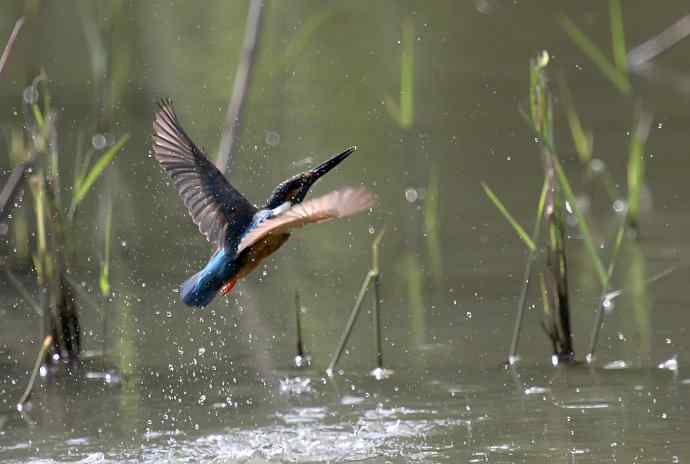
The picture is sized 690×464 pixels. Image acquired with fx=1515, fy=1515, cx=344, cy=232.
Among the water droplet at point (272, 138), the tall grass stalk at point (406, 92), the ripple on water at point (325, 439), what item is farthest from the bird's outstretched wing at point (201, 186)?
the water droplet at point (272, 138)

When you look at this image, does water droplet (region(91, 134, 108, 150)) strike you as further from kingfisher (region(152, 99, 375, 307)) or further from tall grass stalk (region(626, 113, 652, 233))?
kingfisher (region(152, 99, 375, 307))

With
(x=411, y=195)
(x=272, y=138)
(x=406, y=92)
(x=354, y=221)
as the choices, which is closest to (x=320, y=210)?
(x=406, y=92)

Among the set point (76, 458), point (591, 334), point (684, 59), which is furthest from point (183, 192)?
point (684, 59)

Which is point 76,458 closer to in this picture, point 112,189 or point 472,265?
point 472,265

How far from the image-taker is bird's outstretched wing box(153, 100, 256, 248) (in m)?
4.32

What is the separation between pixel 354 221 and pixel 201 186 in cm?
300

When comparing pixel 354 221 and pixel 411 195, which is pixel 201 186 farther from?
pixel 411 195

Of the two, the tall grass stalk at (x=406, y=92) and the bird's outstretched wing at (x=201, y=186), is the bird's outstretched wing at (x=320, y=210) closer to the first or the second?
the bird's outstretched wing at (x=201, y=186)

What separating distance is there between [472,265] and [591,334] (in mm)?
1045

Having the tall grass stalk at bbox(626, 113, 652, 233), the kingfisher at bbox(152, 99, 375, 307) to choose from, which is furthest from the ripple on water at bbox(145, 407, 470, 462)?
the tall grass stalk at bbox(626, 113, 652, 233)

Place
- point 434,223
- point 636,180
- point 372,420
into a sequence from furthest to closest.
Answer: point 434,223 < point 636,180 < point 372,420

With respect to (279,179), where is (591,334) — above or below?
below

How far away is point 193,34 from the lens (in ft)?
36.4

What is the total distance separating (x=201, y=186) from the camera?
4.38 meters
